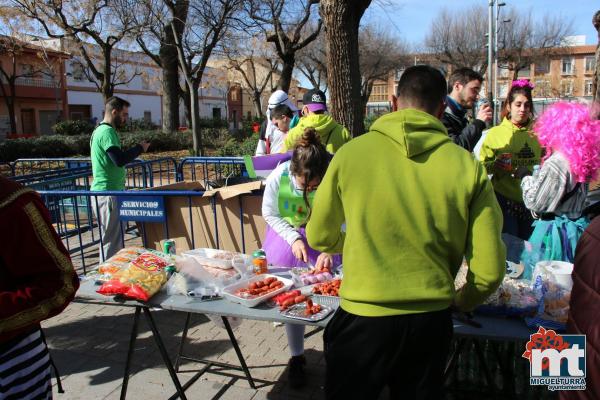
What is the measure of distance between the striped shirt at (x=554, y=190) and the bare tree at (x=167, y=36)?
1406 cm

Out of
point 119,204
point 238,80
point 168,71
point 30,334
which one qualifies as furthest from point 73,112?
point 30,334

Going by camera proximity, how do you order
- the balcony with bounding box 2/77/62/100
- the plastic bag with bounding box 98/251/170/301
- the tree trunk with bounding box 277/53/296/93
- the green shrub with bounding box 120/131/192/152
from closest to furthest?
the plastic bag with bounding box 98/251/170/301 < the tree trunk with bounding box 277/53/296/93 < the green shrub with bounding box 120/131/192/152 < the balcony with bounding box 2/77/62/100

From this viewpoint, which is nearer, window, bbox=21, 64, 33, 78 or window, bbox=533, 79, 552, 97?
window, bbox=21, 64, 33, 78

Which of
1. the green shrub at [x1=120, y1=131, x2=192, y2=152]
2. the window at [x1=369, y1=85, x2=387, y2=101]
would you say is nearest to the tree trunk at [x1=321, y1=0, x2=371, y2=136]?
the green shrub at [x1=120, y1=131, x2=192, y2=152]

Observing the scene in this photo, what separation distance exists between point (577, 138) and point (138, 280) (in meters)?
2.77

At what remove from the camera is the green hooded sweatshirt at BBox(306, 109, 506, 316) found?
69.5 inches

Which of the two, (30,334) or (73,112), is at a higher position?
(73,112)

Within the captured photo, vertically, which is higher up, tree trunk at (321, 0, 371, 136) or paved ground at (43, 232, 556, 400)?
tree trunk at (321, 0, 371, 136)

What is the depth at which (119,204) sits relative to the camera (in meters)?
4.89

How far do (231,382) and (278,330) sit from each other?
907 millimetres

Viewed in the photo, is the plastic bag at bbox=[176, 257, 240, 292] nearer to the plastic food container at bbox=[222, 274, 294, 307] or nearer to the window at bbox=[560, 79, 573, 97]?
the plastic food container at bbox=[222, 274, 294, 307]

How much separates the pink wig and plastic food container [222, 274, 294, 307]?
1864 millimetres

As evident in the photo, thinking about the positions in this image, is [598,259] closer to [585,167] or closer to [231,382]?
[585,167]

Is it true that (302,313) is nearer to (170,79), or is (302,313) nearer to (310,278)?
(310,278)
